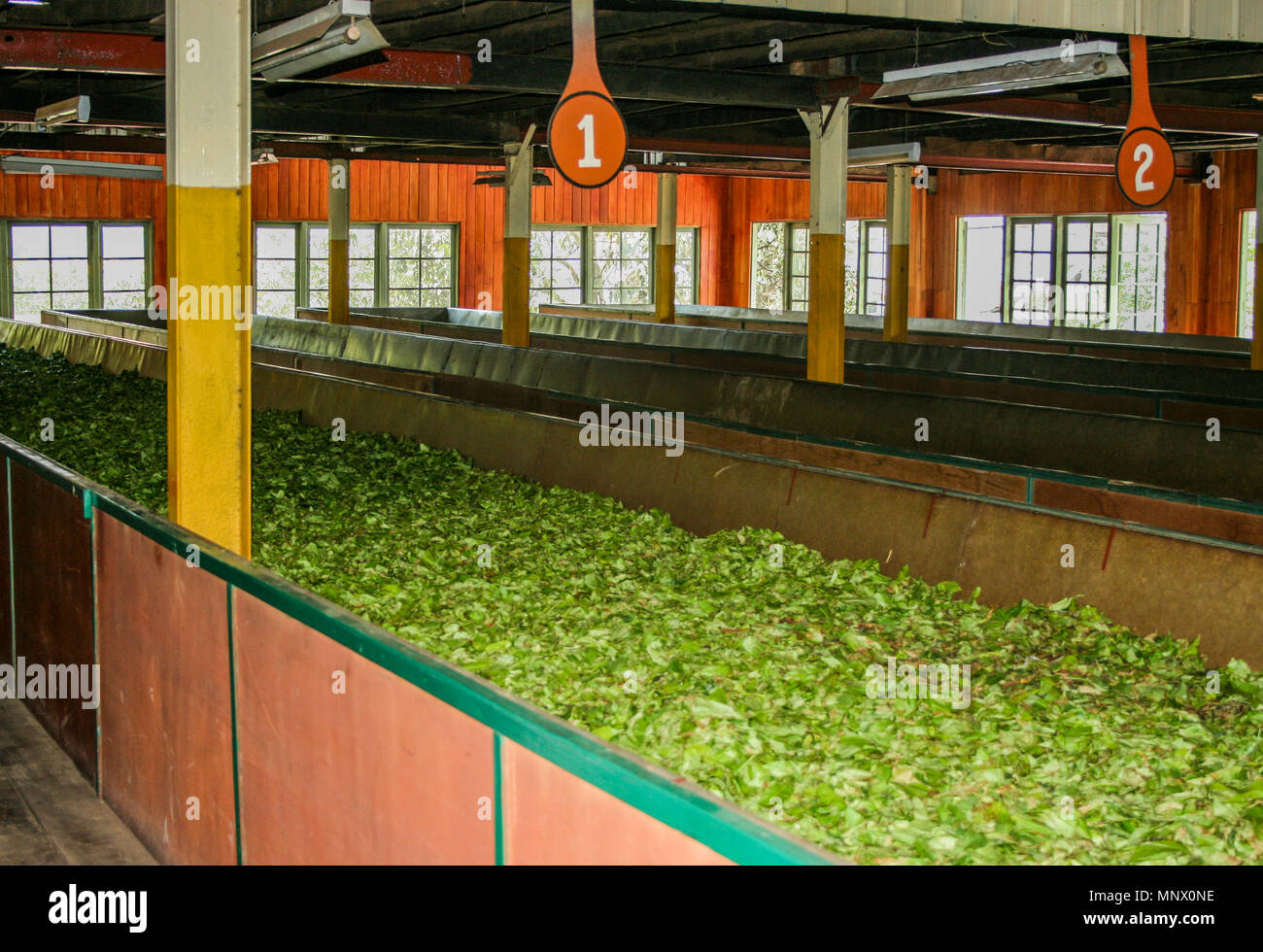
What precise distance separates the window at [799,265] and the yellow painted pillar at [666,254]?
13.1 feet

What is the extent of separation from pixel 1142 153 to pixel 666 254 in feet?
50.1

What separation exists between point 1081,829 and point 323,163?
24587 mm

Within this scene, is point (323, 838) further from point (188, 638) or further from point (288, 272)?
point (288, 272)

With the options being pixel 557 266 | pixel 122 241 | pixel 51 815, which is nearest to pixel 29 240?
pixel 122 241

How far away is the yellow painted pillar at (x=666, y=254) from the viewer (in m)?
23.4

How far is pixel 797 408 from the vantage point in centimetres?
1195

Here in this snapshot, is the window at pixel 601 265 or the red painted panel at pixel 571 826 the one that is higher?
the window at pixel 601 265

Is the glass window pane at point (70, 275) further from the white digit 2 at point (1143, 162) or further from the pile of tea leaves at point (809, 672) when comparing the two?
the white digit 2 at point (1143, 162)

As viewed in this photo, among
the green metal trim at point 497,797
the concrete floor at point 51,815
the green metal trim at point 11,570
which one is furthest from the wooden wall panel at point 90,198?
the green metal trim at point 497,797

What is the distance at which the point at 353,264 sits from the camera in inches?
1045

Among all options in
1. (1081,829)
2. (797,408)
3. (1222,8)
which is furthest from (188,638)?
(797,408)

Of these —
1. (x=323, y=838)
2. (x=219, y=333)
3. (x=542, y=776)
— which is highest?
(x=219, y=333)

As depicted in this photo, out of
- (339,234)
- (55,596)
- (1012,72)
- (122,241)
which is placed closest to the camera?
(55,596)

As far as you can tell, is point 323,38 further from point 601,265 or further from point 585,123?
point 601,265
